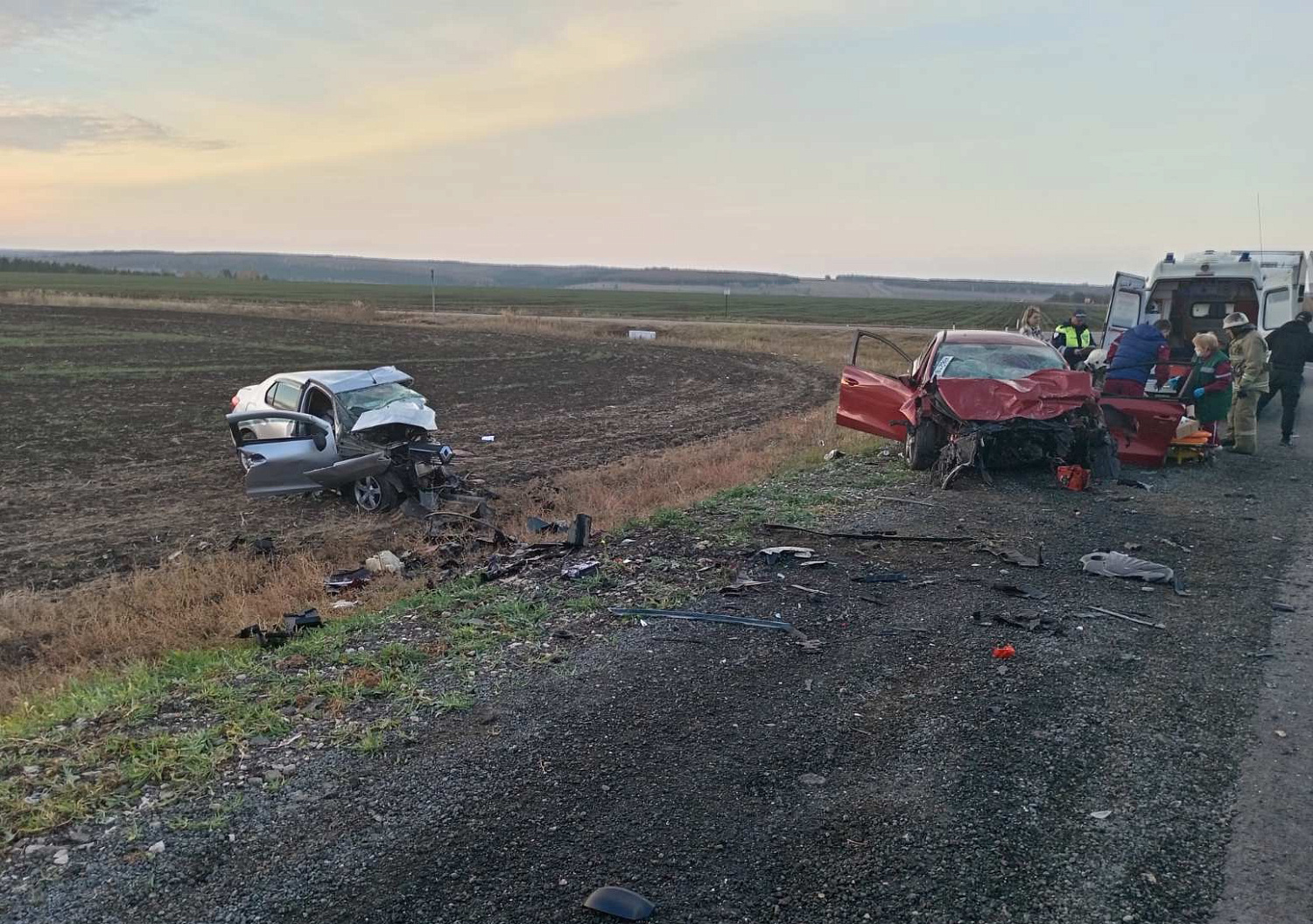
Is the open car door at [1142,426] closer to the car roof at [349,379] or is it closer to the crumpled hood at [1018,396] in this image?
the crumpled hood at [1018,396]

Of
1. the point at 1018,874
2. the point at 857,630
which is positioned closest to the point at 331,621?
the point at 857,630

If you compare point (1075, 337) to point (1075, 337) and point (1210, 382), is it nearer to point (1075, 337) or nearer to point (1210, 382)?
point (1075, 337)

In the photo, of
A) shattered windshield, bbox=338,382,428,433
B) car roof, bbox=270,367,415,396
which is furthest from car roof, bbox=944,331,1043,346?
car roof, bbox=270,367,415,396

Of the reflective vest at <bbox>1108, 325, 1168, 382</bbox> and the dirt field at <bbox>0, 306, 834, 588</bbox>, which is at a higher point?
the reflective vest at <bbox>1108, 325, 1168, 382</bbox>

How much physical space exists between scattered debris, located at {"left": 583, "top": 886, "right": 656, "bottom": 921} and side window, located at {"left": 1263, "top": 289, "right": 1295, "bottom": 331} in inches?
692

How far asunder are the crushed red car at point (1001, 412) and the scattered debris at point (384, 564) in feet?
17.1

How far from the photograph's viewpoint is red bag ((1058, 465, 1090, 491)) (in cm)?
966

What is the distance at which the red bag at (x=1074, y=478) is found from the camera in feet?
31.7

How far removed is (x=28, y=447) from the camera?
48.1ft

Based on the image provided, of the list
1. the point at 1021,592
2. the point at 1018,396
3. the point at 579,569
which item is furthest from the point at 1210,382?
the point at 579,569

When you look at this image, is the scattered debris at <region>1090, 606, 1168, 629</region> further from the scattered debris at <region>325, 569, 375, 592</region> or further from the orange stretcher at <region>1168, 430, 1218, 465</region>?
the orange stretcher at <region>1168, 430, 1218, 465</region>

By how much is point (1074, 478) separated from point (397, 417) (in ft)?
23.8

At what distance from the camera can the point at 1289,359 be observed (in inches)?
499

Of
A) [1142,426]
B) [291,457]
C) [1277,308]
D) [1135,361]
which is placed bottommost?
[291,457]
